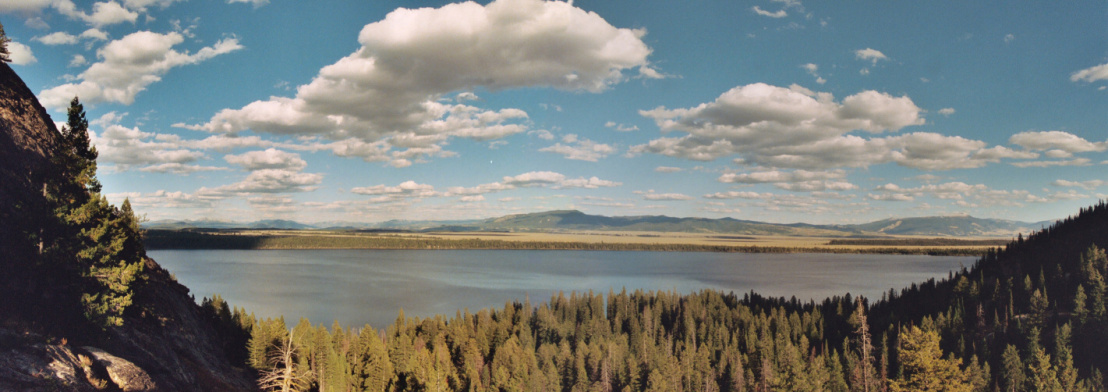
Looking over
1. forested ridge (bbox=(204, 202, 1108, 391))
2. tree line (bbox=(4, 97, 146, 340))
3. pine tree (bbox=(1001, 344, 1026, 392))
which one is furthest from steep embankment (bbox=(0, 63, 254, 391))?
pine tree (bbox=(1001, 344, 1026, 392))

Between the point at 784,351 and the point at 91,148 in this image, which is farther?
the point at 784,351

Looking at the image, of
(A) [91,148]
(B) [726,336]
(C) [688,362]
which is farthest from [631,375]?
(A) [91,148]

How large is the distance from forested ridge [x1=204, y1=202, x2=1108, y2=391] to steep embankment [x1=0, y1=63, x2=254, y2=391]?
9953 mm

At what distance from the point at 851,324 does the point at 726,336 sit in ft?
91.0

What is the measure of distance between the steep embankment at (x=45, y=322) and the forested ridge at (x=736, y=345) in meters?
9.95

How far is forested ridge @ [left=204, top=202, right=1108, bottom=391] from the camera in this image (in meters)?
67.8

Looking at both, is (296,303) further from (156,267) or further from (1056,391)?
(1056,391)

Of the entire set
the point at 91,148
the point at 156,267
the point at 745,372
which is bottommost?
the point at 745,372

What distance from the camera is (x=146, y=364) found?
133 feet

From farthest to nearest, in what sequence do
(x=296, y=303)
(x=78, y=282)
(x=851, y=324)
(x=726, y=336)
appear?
A: (x=296, y=303) < (x=851, y=324) < (x=726, y=336) < (x=78, y=282)

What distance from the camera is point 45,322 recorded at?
3678 centimetres

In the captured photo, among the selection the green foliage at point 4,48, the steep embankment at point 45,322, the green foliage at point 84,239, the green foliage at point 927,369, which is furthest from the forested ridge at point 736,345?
the green foliage at point 4,48

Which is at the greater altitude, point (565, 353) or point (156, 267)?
point (156, 267)

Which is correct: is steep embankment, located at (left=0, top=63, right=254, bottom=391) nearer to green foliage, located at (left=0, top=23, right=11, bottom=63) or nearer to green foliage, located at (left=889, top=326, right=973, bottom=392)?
green foliage, located at (left=0, top=23, right=11, bottom=63)
